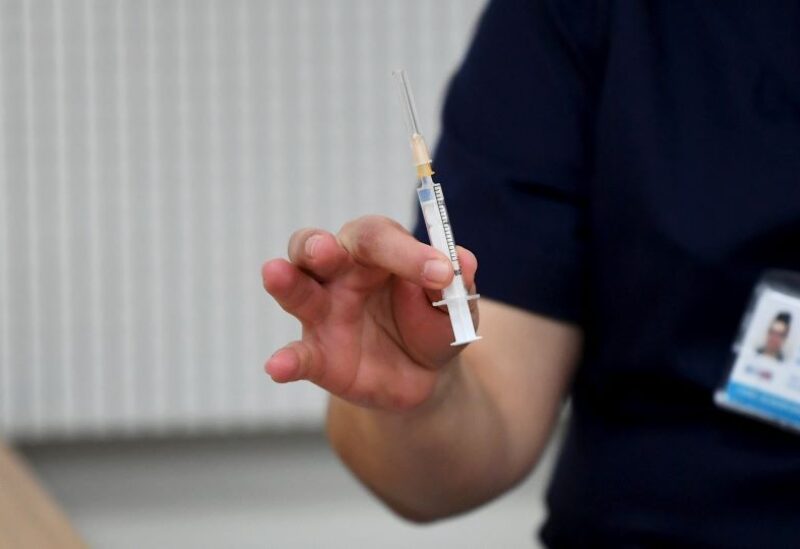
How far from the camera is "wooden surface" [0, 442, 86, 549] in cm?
80

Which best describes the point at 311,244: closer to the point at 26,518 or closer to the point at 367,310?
the point at 367,310

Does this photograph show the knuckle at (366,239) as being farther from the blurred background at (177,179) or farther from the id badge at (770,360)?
the blurred background at (177,179)

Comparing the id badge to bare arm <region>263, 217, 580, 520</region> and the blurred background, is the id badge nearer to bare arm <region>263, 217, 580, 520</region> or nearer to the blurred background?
bare arm <region>263, 217, 580, 520</region>

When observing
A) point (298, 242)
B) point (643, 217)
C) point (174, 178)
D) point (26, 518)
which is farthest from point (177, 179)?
point (298, 242)

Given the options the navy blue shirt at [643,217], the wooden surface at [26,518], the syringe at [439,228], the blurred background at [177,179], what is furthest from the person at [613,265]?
the blurred background at [177,179]

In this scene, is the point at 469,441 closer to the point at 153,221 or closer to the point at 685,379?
the point at 685,379

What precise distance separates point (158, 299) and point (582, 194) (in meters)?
0.80

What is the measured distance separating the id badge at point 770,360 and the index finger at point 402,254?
1.03 feet

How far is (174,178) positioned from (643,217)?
2.81 feet

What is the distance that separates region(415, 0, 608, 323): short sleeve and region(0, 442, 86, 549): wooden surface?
39cm

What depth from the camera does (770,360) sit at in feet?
2.34

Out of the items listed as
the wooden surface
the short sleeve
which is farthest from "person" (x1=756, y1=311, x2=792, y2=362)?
the wooden surface

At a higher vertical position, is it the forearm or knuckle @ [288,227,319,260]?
knuckle @ [288,227,319,260]

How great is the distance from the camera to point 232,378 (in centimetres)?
148
